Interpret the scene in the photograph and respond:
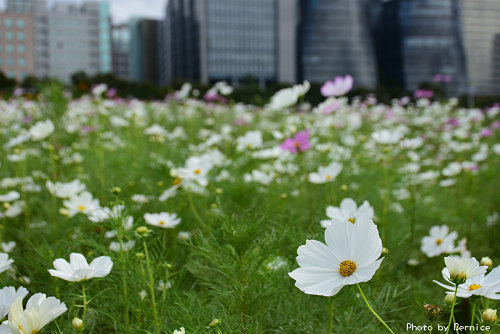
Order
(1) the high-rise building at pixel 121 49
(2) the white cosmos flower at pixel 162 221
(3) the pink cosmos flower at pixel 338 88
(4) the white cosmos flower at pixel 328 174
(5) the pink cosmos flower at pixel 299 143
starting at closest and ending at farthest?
(2) the white cosmos flower at pixel 162 221, (4) the white cosmos flower at pixel 328 174, (5) the pink cosmos flower at pixel 299 143, (3) the pink cosmos flower at pixel 338 88, (1) the high-rise building at pixel 121 49

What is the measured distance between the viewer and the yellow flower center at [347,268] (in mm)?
507

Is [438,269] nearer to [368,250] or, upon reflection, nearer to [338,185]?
[338,185]

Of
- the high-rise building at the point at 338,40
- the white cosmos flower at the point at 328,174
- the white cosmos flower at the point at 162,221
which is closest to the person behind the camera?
the white cosmos flower at the point at 162,221

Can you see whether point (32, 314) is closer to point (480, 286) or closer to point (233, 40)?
point (480, 286)

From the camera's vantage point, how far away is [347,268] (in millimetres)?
510

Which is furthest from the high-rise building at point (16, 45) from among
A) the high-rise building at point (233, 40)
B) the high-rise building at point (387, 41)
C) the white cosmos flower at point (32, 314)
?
the white cosmos flower at point (32, 314)

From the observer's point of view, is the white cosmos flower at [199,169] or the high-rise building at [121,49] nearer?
the white cosmos flower at [199,169]

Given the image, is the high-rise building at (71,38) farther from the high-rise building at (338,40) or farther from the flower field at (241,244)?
the flower field at (241,244)

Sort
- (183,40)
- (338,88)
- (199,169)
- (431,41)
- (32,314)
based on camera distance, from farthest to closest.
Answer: (183,40), (431,41), (338,88), (199,169), (32,314)

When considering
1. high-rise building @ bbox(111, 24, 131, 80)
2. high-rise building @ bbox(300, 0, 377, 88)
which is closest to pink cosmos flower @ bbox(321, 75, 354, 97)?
high-rise building @ bbox(300, 0, 377, 88)

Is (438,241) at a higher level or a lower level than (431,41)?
lower

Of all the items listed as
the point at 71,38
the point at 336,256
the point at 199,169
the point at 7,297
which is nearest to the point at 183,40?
the point at 71,38

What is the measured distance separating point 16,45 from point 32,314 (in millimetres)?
55132

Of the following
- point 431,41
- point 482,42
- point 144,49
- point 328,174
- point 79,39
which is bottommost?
point 328,174
